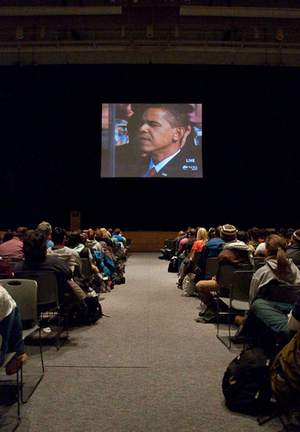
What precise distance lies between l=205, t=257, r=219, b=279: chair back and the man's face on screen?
26.8 ft

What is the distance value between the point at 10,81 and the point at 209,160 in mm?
7859

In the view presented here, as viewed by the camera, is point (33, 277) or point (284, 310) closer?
point (284, 310)

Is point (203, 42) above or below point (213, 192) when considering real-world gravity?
above

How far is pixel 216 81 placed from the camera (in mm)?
13688

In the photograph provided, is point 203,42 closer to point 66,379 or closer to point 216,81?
point 216,81

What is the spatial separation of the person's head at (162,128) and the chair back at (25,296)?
10.3 m

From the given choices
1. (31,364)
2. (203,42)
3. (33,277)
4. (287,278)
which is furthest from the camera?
(203,42)

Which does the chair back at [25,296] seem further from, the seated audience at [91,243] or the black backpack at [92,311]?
the seated audience at [91,243]

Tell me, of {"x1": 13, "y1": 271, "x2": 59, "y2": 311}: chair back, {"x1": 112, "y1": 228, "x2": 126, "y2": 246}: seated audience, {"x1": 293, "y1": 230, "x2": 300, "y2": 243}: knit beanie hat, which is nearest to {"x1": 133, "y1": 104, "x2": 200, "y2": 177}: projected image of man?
{"x1": 112, "y1": 228, "x2": 126, "y2": 246}: seated audience

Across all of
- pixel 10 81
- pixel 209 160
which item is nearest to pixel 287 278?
pixel 209 160

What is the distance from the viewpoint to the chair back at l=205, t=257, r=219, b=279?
16.6 feet

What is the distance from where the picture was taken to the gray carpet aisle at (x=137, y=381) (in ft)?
7.38

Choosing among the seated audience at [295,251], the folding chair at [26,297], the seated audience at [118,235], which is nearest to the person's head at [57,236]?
the folding chair at [26,297]

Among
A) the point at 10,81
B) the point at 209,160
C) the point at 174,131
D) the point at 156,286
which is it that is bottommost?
the point at 156,286
